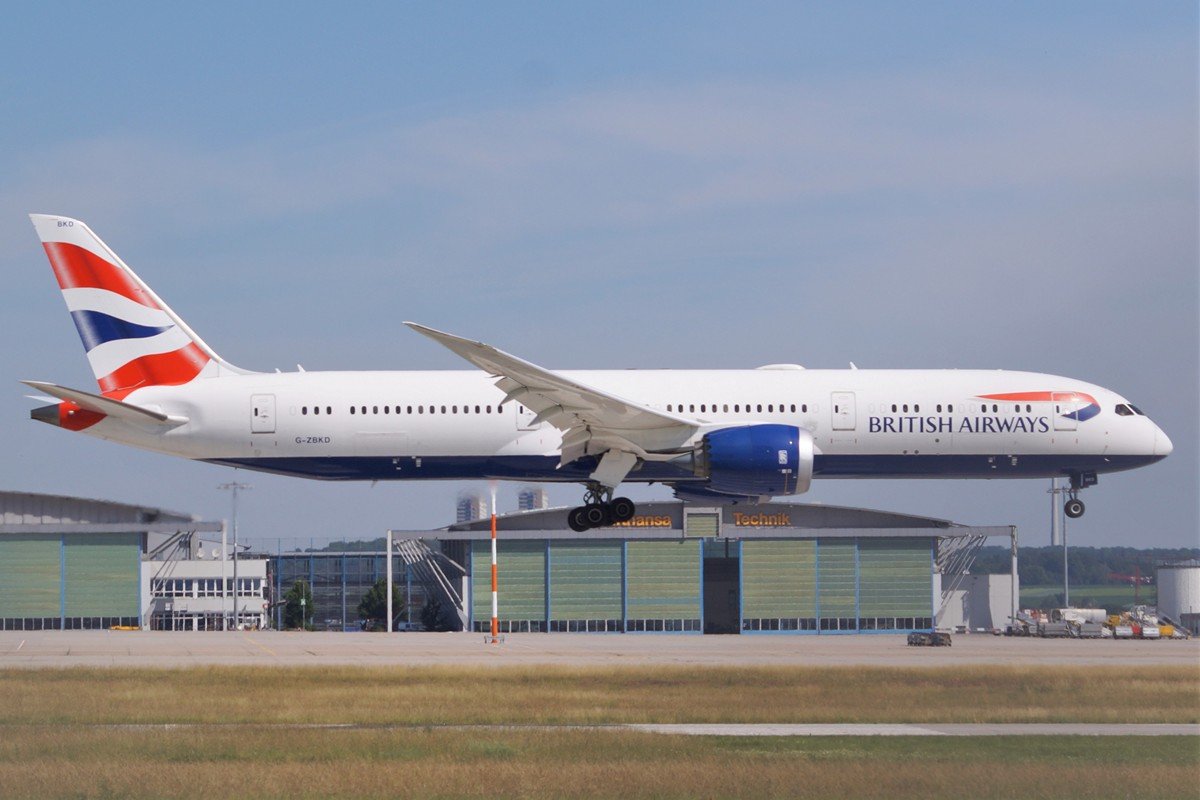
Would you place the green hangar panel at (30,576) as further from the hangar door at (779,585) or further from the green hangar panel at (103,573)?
the hangar door at (779,585)

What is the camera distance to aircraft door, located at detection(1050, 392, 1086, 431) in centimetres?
4131

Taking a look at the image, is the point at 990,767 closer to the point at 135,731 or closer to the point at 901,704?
the point at 901,704

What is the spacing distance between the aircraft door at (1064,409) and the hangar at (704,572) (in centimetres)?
4251

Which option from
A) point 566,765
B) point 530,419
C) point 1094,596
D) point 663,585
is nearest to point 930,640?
point 663,585

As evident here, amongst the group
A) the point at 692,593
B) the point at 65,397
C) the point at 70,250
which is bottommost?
the point at 692,593

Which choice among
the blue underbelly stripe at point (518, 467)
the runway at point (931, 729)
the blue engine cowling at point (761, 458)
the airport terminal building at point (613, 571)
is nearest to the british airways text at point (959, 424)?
the blue underbelly stripe at point (518, 467)

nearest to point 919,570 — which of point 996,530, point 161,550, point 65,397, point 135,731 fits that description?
point 996,530

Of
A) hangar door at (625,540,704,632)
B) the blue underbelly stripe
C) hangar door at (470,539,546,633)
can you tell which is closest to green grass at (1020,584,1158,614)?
hangar door at (625,540,704,632)

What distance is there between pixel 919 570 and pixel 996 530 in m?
6.82

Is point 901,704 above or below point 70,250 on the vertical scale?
below

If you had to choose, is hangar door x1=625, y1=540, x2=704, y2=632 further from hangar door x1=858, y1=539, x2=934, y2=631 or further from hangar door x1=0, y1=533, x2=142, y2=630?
hangar door x1=0, y1=533, x2=142, y2=630

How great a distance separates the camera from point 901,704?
3288 cm

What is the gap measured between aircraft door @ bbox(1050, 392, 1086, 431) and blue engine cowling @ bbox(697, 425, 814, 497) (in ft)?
28.7

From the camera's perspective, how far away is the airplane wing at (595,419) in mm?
35750
